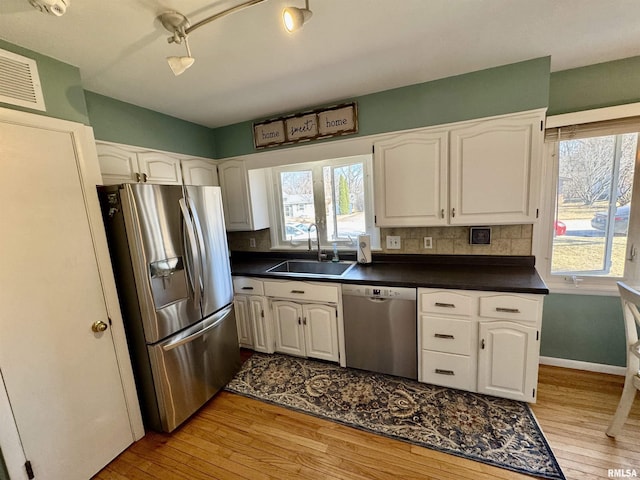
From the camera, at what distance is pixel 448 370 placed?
2.01 meters

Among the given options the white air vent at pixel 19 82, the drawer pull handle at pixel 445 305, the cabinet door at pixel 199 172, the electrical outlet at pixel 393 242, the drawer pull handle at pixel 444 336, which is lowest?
the drawer pull handle at pixel 444 336

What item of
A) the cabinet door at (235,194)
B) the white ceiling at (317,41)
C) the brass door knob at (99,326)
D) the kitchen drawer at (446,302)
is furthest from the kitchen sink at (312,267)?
the white ceiling at (317,41)

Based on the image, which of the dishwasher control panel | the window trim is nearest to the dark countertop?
the dishwasher control panel

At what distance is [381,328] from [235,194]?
2053 millimetres

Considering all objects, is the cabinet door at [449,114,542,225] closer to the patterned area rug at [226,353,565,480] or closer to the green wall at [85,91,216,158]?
the patterned area rug at [226,353,565,480]

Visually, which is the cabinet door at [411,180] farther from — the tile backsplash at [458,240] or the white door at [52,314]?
the white door at [52,314]

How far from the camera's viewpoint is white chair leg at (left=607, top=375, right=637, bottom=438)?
1517mm

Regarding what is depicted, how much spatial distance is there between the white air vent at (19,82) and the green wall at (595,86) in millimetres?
3344

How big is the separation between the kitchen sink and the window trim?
63.3 inches

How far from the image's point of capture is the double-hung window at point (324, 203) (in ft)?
9.09

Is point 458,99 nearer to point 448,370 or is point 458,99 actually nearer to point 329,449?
point 448,370

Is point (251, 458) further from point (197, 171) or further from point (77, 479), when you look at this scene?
point (197, 171)

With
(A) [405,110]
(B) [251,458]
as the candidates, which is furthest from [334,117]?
(B) [251,458]

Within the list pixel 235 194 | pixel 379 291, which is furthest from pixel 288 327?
pixel 235 194
